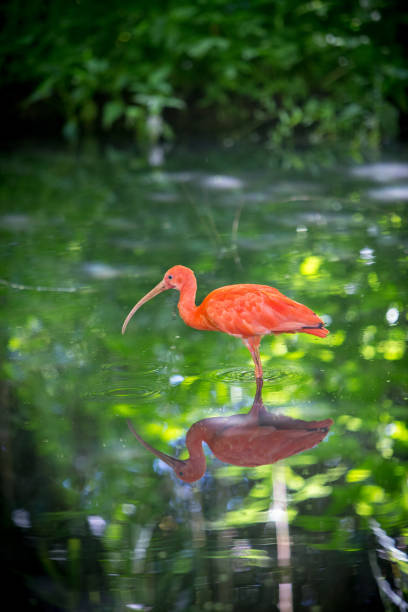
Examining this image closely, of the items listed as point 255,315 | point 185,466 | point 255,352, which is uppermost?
point 255,315

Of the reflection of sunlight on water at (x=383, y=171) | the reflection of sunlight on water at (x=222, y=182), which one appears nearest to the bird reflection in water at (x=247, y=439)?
the reflection of sunlight on water at (x=222, y=182)

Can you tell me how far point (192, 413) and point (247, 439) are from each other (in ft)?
0.61

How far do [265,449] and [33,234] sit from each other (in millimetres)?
2324

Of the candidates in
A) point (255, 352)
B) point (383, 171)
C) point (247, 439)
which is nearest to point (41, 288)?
point (255, 352)

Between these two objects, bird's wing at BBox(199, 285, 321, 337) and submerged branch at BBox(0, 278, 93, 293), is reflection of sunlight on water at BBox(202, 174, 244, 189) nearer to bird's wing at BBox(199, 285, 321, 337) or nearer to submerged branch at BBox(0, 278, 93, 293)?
submerged branch at BBox(0, 278, 93, 293)

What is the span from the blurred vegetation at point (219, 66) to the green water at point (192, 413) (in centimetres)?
299

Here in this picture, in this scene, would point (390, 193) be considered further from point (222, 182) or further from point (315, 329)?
point (315, 329)

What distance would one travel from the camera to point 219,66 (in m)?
7.06

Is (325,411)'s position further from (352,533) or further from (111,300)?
(111,300)

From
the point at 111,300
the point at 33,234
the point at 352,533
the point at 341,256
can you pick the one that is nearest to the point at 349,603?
the point at 352,533

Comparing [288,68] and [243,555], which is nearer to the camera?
[243,555]

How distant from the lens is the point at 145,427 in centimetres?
181

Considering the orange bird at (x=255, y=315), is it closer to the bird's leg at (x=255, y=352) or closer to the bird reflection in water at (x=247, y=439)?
the bird's leg at (x=255, y=352)

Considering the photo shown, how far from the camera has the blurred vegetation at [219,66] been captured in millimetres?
6547
